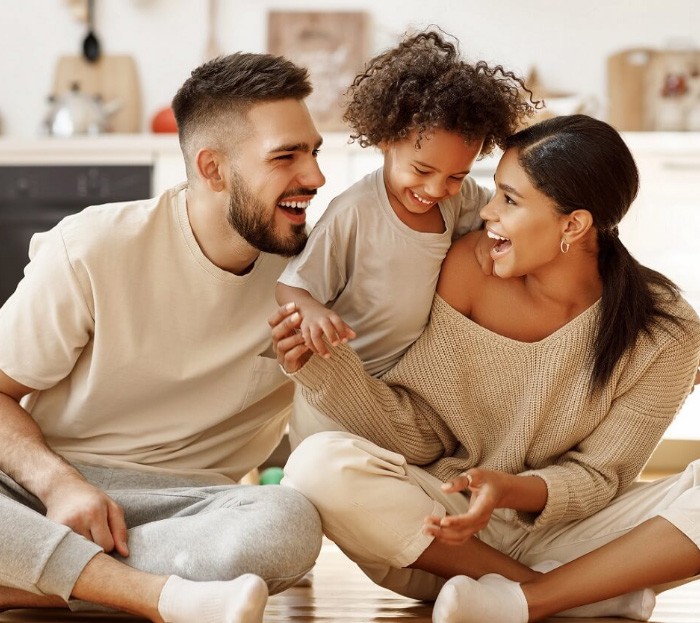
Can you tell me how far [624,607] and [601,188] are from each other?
0.70 m

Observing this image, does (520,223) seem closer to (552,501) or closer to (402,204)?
(402,204)

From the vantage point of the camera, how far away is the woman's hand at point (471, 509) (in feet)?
5.17

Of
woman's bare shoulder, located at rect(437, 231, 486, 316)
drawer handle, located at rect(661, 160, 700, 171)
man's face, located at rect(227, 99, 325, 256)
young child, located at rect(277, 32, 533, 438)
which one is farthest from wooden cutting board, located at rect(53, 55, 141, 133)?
woman's bare shoulder, located at rect(437, 231, 486, 316)

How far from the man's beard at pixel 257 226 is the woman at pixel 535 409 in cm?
23

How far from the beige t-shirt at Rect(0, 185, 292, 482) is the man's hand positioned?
20 centimetres

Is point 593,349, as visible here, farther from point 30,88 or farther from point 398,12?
point 30,88

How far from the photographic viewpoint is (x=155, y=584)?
5.24ft

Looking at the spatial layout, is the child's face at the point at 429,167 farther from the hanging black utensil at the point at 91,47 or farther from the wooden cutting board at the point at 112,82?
the hanging black utensil at the point at 91,47

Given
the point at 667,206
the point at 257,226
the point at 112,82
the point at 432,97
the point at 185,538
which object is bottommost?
the point at 667,206

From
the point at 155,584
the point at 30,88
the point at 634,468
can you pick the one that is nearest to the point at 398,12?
the point at 30,88

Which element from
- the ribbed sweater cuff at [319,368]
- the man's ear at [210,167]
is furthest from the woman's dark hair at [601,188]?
the man's ear at [210,167]

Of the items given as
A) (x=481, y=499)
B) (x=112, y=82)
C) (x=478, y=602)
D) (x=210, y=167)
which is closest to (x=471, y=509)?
(x=481, y=499)

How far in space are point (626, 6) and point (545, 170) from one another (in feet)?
10.6

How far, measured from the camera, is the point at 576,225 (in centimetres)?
185
